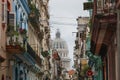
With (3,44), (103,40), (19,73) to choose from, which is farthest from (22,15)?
(103,40)

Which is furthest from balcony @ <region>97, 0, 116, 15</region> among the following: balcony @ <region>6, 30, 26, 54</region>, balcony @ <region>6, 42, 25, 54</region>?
balcony @ <region>6, 30, 26, 54</region>

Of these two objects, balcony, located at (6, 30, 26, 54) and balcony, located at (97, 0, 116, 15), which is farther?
balcony, located at (6, 30, 26, 54)

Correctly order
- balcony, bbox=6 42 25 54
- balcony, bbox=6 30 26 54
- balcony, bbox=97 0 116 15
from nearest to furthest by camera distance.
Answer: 1. balcony, bbox=97 0 116 15
2. balcony, bbox=6 42 25 54
3. balcony, bbox=6 30 26 54

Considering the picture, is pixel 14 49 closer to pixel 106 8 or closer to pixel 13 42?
pixel 13 42

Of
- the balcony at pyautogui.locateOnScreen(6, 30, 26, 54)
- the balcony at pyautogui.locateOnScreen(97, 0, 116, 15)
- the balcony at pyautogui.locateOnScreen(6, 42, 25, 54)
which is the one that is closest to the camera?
the balcony at pyautogui.locateOnScreen(97, 0, 116, 15)

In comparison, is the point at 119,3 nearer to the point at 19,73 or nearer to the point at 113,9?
the point at 113,9

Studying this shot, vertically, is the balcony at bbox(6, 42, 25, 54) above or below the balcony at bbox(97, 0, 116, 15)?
below

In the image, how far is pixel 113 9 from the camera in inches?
715

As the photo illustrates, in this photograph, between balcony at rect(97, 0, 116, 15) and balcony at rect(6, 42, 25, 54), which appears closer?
balcony at rect(97, 0, 116, 15)

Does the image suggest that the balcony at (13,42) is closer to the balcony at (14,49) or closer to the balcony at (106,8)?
the balcony at (14,49)

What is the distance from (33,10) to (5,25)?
16532mm

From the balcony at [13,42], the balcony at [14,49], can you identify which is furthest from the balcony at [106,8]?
the balcony at [13,42]

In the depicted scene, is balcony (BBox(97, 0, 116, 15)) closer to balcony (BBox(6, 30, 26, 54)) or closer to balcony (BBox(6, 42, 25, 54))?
balcony (BBox(6, 42, 25, 54))

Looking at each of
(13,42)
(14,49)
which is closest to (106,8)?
(13,42)
